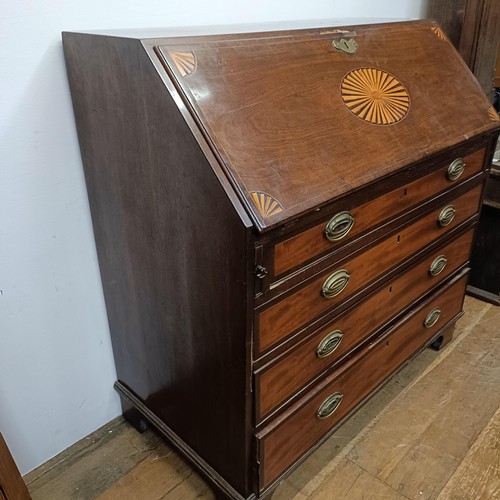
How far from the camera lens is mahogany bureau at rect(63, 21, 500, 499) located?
0.88 m

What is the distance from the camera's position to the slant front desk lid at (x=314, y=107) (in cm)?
87

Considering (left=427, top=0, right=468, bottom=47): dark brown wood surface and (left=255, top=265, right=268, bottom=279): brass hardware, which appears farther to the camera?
(left=427, top=0, right=468, bottom=47): dark brown wood surface

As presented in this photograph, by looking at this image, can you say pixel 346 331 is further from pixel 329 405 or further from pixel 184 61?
pixel 184 61

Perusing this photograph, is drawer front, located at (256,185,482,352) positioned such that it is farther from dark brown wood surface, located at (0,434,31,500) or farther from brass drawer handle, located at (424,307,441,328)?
dark brown wood surface, located at (0,434,31,500)

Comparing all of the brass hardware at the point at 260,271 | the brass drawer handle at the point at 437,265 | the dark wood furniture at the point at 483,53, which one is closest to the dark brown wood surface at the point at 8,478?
the brass hardware at the point at 260,271

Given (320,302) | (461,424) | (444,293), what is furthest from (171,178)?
(461,424)

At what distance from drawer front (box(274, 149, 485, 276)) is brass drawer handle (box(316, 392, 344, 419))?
44cm

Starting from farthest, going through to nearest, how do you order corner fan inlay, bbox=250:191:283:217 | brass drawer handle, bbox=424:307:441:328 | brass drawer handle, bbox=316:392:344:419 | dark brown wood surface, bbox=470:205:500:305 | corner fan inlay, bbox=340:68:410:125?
dark brown wood surface, bbox=470:205:500:305 → brass drawer handle, bbox=424:307:441:328 → brass drawer handle, bbox=316:392:344:419 → corner fan inlay, bbox=340:68:410:125 → corner fan inlay, bbox=250:191:283:217

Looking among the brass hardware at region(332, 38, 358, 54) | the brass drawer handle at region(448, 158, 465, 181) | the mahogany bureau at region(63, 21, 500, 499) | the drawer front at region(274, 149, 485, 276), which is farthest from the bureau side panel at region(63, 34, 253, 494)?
the brass drawer handle at region(448, 158, 465, 181)

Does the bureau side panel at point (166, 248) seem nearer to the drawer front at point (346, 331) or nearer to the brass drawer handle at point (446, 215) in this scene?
the drawer front at point (346, 331)

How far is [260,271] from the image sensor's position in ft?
2.89

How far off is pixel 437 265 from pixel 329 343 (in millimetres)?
520

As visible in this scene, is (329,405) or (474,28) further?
(474,28)

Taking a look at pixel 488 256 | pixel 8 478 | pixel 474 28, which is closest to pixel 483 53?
pixel 474 28
